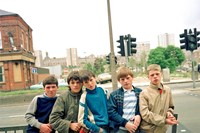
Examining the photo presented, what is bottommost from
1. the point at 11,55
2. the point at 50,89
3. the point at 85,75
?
the point at 50,89

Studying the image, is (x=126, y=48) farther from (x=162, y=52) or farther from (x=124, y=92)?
(x=162, y=52)

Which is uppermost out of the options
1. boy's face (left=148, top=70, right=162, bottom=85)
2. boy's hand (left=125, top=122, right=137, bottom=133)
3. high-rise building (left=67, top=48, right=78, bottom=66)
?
high-rise building (left=67, top=48, right=78, bottom=66)

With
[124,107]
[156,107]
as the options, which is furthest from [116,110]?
[156,107]

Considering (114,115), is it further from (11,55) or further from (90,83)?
(11,55)

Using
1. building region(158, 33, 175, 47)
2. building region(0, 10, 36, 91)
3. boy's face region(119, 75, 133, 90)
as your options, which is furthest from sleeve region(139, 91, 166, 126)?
building region(158, 33, 175, 47)

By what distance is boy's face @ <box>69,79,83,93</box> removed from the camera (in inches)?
123

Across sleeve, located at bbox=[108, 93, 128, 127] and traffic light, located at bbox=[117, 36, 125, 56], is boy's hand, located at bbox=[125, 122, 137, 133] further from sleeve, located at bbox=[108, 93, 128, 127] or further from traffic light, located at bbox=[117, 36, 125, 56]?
traffic light, located at bbox=[117, 36, 125, 56]

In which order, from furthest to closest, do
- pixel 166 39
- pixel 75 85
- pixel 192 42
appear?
1. pixel 166 39
2. pixel 192 42
3. pixel 75 85

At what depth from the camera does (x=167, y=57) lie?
5891cm

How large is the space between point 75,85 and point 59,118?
42 cm

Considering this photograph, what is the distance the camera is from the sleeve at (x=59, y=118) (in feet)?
9.96

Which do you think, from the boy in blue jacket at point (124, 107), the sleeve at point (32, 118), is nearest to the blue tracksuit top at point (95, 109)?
the boy in blue jacket at point (124, 107)

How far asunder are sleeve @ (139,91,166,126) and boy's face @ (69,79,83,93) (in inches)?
29.2

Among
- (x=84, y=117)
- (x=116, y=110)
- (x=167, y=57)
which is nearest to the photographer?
(x=84, y=117)
